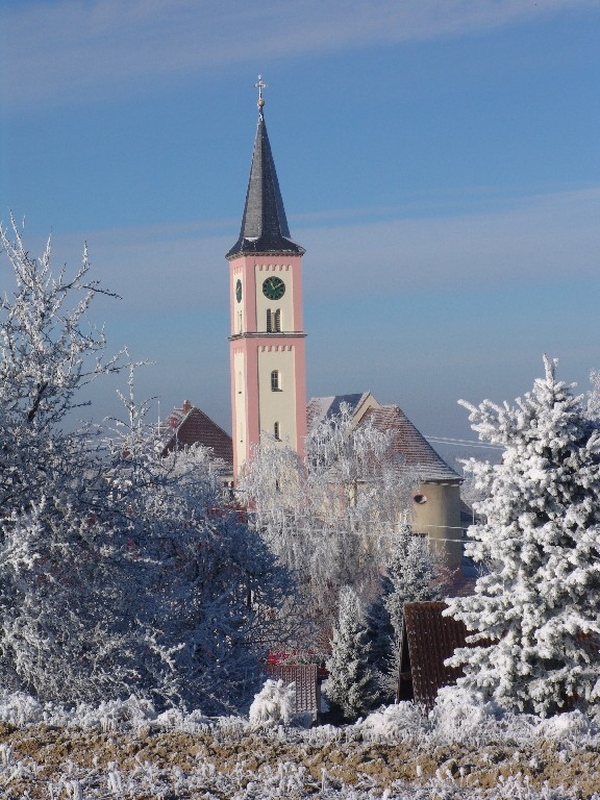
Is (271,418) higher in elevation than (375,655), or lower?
higher

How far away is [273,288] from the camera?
50.4m

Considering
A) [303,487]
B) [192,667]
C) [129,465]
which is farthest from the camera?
[303,487]

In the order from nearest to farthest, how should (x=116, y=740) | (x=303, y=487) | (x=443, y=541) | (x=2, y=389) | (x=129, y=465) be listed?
1. (x=116, y=740)
2. (x=2, y=389)
3. (x=129, y=465)
4. (x=303, y=487)
5. (x=443, y=541)

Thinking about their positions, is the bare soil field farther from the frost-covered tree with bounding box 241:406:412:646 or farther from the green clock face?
the green clock face

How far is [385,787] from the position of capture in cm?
461

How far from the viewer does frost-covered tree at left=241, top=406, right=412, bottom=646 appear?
115ft

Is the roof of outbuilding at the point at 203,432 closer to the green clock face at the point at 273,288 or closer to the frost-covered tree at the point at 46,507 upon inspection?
the green clock face at the point at 273,288

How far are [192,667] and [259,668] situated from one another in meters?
2.59

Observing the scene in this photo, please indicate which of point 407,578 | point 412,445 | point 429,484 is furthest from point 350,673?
point 412,445

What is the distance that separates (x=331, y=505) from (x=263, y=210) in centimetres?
1750

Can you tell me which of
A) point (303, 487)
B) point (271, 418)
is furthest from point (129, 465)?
point (271, 418)

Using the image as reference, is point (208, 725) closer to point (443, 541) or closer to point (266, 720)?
point (266, 720)

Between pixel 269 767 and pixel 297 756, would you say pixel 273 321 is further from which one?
pixel 269 767

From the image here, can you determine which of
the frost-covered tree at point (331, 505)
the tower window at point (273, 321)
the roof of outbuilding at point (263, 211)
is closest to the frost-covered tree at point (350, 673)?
the frost-covered tree at point (331, 505)
